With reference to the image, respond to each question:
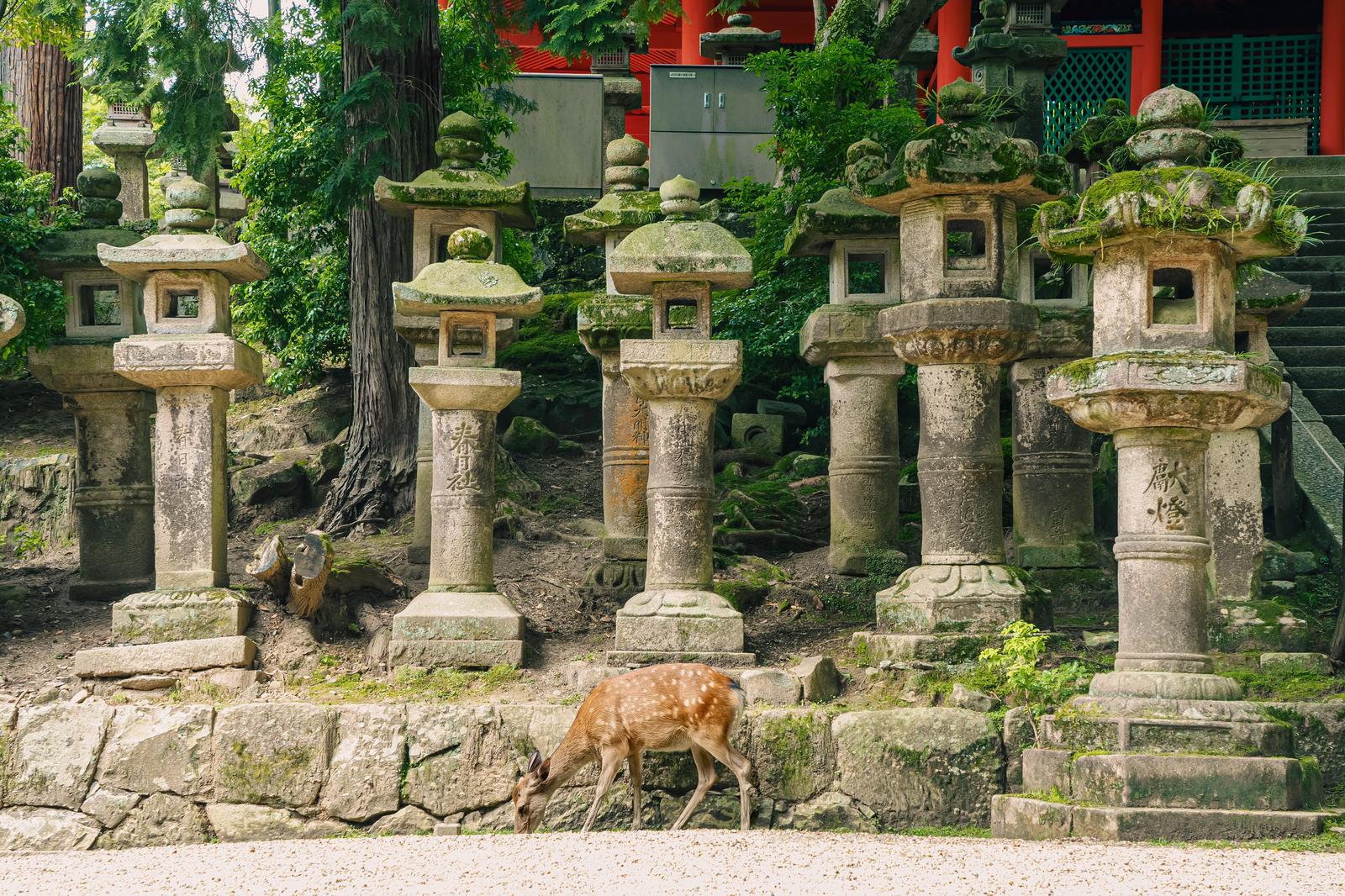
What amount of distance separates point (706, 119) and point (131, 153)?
7330 millimetres

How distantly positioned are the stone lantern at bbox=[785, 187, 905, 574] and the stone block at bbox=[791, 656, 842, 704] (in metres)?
1.97

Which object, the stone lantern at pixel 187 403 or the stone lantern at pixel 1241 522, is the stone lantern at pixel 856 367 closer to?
the stone lantern at pixel 1241 522

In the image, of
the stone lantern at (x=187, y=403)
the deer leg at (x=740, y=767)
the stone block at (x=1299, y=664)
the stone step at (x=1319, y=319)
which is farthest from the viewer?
the stone step at (x=1319, y=319)

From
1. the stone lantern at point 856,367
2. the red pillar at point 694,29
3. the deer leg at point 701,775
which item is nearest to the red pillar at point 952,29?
the red pillar at point 694,29

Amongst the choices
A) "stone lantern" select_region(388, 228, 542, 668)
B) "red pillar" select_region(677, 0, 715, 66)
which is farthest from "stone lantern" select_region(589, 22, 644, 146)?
"stone lantern" select_region(388, 228, 542, 668)

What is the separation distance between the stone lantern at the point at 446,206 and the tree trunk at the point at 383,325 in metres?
1.12

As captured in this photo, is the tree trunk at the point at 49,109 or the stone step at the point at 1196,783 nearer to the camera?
the stone step at the point at 1196,783

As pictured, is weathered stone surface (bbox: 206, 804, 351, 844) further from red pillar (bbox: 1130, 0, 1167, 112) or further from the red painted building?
red pillar (bbox: 1130, 0, 1167, 112)

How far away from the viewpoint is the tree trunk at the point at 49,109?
15.2 m

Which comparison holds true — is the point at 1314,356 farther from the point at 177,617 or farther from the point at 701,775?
the point at 177,617

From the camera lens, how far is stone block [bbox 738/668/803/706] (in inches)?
319

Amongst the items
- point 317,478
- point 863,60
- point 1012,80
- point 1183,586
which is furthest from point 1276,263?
point 317,478

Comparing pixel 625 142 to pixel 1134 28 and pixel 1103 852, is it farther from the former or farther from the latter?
pixel 1134 28

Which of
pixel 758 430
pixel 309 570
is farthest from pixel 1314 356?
pixel 309 570
